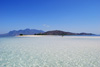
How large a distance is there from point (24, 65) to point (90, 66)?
3.17 m

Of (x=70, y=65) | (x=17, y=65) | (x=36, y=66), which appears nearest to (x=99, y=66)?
(x=70, y=65)

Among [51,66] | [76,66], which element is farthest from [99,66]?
[51,66]

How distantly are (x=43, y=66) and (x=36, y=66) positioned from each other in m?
0.33

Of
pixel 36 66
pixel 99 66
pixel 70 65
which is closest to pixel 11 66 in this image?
pixel 36 66

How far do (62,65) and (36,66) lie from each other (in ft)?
4.12

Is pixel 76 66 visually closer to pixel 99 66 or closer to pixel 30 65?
pixel 99 66

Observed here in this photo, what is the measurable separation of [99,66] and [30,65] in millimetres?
3285

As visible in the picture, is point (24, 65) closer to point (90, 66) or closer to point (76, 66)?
point (76, 66)

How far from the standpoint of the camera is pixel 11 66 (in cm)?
420

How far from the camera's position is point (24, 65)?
14.3ft

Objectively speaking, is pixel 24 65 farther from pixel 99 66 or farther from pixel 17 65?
pixel 99 66

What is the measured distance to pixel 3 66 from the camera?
4.15m

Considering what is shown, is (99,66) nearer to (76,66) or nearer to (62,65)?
(76,66)

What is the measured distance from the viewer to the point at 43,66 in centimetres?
422
